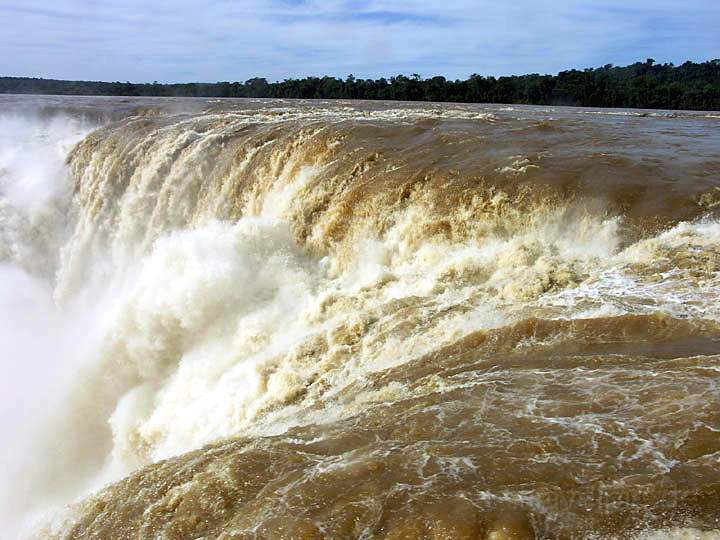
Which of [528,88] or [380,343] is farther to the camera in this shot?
[528,88]

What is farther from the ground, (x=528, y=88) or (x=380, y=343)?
(x=528, y=88)

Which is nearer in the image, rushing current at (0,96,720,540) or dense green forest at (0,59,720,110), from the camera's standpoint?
rushing current at (0,96,720,540)

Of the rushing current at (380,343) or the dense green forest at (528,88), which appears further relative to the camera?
the dense green forest at (528,88)

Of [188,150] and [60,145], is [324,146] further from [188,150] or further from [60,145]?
[60,145]

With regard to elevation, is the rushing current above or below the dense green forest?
below
